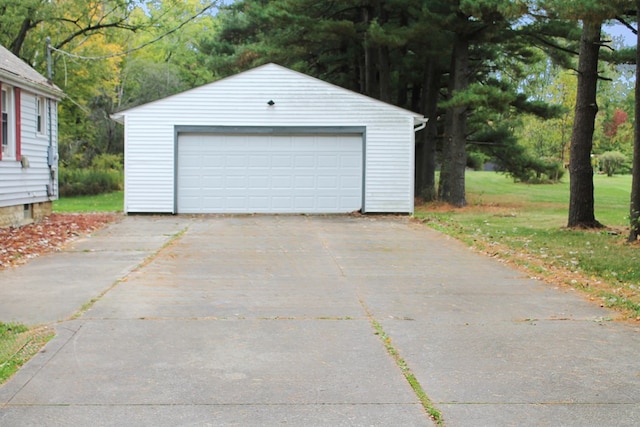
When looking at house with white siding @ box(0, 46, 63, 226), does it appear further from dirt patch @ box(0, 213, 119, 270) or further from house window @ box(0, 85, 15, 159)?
dirt patch @ box(0, 213, 119, 270)

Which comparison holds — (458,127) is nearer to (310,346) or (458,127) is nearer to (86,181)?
(86,181)

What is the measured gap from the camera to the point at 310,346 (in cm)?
589

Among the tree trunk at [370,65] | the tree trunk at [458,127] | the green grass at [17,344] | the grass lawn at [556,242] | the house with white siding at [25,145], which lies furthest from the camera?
the tree trunk at [370,65]

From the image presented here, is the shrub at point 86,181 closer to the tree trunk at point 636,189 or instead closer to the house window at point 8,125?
the house window at point 8,125

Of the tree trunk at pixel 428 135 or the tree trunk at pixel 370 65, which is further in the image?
the tree trunk at pixel 428 135

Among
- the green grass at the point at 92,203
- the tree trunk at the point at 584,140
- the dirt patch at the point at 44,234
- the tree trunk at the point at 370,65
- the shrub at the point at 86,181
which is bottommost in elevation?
the green grass at the point at 92,203

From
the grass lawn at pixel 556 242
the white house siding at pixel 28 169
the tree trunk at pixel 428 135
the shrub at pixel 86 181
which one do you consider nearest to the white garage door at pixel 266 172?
the grass lawn at pixel 556 242

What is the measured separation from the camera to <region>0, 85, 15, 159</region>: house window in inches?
611

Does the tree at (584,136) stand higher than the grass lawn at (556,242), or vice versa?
the tree at (584,136)

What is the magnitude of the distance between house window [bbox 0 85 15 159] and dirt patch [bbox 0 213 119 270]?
1.78 m

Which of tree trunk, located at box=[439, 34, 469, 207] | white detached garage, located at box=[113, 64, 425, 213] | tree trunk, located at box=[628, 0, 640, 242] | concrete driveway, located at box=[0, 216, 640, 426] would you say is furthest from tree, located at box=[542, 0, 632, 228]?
tree trunk, located at box=[439, 34, 469, 207]

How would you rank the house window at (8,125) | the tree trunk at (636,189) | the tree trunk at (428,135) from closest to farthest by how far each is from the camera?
1. the tree trunk at (636,189)
2. the house window at (8,125)
3. the tree trunk at (428,135)

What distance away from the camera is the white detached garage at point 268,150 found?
1962 cm

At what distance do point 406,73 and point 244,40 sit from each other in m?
11.6
